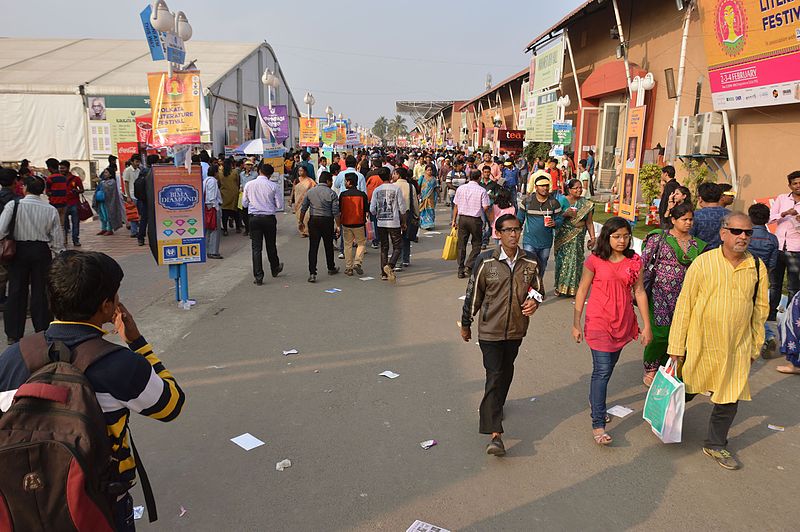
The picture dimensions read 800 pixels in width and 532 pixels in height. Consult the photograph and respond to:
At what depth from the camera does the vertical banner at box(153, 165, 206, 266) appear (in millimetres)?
7711

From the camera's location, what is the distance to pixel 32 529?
1.77 m

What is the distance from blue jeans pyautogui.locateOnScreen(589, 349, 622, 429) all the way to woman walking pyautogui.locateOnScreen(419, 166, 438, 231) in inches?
425

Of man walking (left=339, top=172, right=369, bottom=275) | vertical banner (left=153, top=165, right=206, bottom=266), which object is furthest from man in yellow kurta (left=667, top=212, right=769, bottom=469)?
man walking (left=339, top=172, right=369, bottom=275)

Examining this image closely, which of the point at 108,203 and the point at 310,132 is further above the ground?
the point at 310,132

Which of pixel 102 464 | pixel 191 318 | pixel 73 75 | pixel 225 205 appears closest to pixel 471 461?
pixel 102 464

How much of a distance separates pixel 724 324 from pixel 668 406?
668mm

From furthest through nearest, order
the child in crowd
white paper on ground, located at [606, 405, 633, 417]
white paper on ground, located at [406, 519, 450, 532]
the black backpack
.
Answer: the child in crowd, white paper on ground, located at [606, 405, 633, 417], white paper on ground, located at [406, 519, 450, 532], the black backpack

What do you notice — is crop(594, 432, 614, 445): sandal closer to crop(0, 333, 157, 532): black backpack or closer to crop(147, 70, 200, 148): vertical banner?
crop(0, 333, 157, 532): black backpack

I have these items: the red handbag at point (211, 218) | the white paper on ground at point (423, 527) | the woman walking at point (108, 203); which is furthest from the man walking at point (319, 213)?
the woman walking at point (108, 203)

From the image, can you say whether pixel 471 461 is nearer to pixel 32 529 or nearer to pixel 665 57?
pixel 32 529

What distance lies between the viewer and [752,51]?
10.7 meters

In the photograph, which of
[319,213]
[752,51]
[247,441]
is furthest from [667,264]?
[752,51]

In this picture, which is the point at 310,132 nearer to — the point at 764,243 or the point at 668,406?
the point at 764,243

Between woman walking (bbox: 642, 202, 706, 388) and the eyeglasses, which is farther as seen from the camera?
woman walking (bbox: 642, 202, 706, 388)
